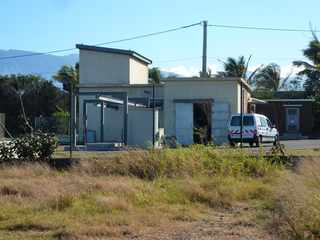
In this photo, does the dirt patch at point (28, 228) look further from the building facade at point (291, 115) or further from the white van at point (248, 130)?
the building facade at point (291, 115)

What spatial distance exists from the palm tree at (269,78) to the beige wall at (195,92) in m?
33.2

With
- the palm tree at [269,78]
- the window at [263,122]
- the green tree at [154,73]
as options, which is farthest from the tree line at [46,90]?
the window at [263,122]

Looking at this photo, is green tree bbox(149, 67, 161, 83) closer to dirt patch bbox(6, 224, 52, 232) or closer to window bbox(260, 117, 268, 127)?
window bbox(260, 117, 268, 127)

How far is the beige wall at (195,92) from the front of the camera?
37219 millimetres

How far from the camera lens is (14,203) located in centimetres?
1264

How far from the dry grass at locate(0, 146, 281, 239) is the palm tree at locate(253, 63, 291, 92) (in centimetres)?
5436

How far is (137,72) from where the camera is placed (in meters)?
44.3

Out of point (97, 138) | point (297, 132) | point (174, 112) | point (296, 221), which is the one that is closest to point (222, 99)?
point (174, 112)

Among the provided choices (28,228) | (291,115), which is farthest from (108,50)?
(28,228)

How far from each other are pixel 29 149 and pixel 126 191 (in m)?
8.50

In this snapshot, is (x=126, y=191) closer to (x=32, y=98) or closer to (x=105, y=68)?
(x=105, y=68)

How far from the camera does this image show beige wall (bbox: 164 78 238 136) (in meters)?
37.2

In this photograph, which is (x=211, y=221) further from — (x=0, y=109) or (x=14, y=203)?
(x=0, y=109)

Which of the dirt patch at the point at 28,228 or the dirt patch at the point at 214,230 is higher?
the dirt patch at the point at 214,230
